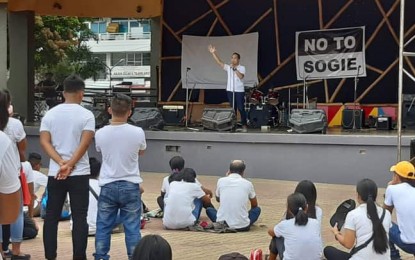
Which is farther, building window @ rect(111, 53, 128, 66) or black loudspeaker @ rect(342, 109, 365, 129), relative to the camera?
building window @ rect(111, 53, 128, 66)

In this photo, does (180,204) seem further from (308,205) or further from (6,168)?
(6,168)

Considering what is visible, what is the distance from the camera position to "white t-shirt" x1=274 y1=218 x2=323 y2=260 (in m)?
5.90

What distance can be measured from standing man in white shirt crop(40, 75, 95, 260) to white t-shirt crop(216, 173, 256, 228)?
249cm

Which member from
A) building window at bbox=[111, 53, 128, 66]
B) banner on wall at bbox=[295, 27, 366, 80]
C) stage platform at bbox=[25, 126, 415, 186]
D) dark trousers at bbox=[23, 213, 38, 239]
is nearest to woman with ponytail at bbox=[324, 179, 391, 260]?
dark trousers at bbox=[23, 213, 38, 239]

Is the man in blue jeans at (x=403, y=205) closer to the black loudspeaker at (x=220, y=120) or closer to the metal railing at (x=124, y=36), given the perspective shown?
the black loudspeaker at (x=220, y=120)

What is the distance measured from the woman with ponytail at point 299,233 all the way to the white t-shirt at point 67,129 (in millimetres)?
1878

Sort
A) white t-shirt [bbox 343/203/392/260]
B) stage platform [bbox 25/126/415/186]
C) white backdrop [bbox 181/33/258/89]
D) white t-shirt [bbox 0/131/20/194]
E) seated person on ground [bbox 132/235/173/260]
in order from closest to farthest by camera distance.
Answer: seated person on ground [bbox 132/235/173/260] < white t-shirt [bbox 0/131/20/194] < white t-shirt [bbox 343/203/392/260] < stage platform [bbox 25/126/415/186] < white backdrop [bbox 181/33/258/89]

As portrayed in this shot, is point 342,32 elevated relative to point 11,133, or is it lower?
elevated

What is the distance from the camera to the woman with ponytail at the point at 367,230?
5.41 meters

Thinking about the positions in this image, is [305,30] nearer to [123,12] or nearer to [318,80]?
[318,80]

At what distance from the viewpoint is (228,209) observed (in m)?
8.43

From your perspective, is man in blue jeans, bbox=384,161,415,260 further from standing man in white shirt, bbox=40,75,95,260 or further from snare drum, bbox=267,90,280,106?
snare drum, bbox=267,90,280,106

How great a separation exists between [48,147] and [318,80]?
12.8 m

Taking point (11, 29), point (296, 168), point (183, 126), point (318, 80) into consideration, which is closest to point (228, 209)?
point (296, 168)
